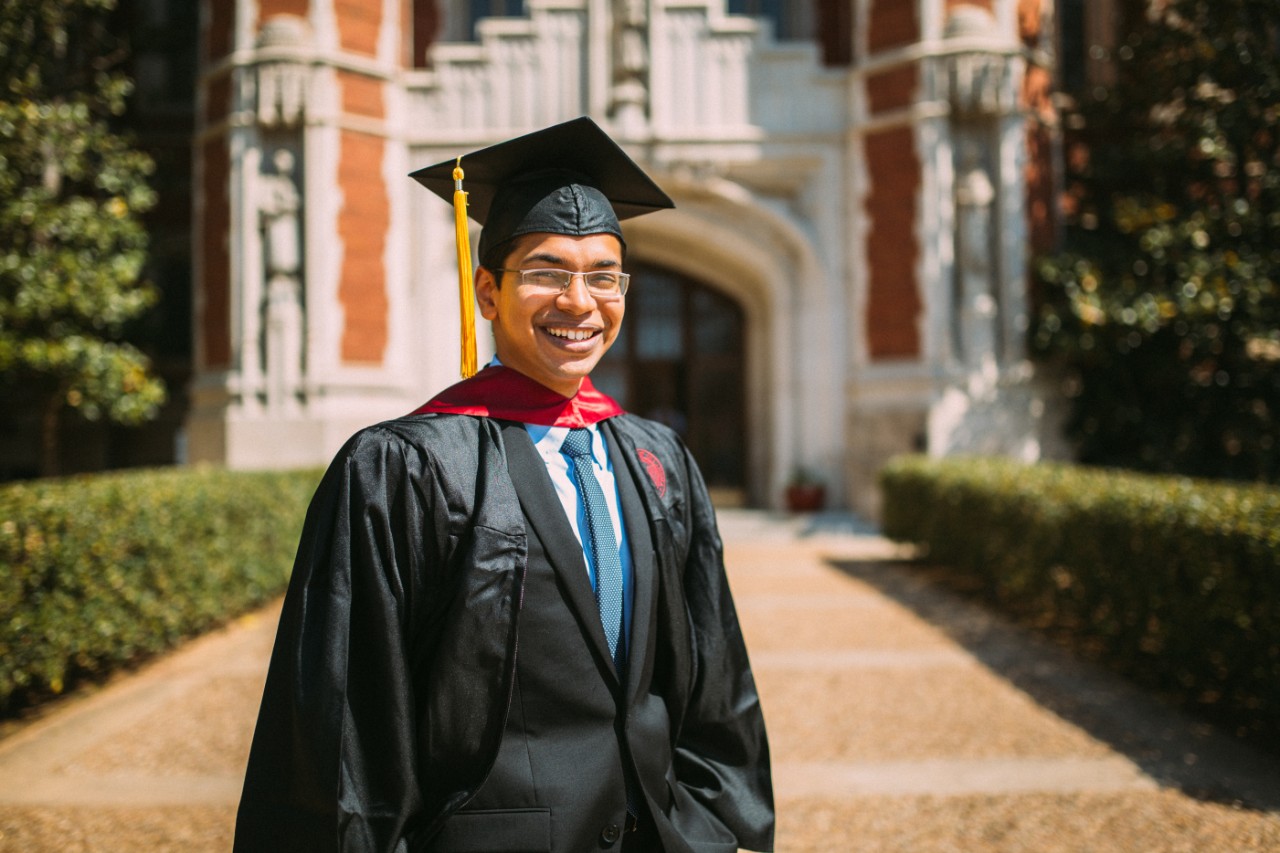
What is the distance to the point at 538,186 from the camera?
158 cm

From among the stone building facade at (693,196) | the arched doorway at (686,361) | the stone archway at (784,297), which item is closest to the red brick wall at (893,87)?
Result: the stone building facade at (693,196)

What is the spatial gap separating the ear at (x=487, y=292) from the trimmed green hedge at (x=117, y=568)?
3370 mm

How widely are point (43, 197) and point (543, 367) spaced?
24.5ft

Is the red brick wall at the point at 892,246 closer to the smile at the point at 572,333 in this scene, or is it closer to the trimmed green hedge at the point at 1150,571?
the trimmed green hedge at the point at 1150,571

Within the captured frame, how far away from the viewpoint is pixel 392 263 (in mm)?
10672

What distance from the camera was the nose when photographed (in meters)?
1.49

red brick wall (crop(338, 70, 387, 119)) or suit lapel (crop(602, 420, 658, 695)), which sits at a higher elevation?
red brick wall (crop(338, 70, 387, 119))

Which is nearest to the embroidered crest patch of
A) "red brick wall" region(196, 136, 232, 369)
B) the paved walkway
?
the paved walkway

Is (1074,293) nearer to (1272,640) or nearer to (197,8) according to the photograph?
(1272,640)

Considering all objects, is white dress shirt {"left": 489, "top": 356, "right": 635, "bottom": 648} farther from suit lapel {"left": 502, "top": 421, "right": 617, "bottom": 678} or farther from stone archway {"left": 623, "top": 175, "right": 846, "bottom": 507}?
stone archway {"left": 623, "top": 175, "right": 846, "bottom": 507}

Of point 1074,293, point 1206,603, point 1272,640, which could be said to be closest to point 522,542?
point 1272,640

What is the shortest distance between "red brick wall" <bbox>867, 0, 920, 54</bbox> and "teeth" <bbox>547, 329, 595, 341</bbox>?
33.5ft

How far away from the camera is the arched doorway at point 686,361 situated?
13039 millimetres

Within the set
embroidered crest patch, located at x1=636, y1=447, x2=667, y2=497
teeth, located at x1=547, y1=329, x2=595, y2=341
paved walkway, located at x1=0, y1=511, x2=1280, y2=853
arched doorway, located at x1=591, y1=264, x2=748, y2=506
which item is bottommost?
paved walkway, located at x1=0, y1=511, x2=1280, y2=853
